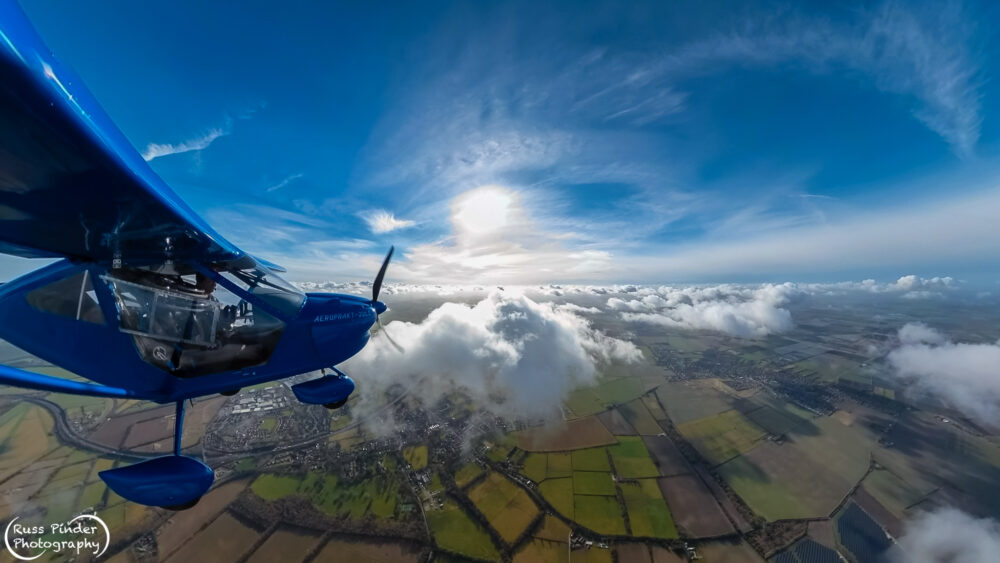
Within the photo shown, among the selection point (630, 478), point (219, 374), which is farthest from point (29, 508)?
point (630, 478)

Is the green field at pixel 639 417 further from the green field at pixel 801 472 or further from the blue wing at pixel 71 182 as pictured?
the blue wing at pixel 71 182

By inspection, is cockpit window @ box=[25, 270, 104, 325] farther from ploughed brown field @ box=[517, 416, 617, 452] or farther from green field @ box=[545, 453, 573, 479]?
ploughed brown field @ box=[517, 416, 617, 452]

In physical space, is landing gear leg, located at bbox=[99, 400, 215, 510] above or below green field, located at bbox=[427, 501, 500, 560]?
above

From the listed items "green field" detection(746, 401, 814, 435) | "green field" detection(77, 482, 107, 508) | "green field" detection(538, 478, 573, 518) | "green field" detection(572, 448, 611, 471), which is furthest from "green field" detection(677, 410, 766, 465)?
"green field" detection(77, 482, 107, 508)

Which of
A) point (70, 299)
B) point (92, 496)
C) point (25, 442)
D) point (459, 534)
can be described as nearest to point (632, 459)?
point (459, 534)

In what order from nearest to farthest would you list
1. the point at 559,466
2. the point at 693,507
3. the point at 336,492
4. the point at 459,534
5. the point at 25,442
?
the point at 459,534 → the point at 336,492 → the point at 693,507 → the point at 559,466 → the point at 25,442

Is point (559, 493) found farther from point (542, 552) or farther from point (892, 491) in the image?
point (892, 491)

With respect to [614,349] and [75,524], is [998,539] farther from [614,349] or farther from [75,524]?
[75,524]
